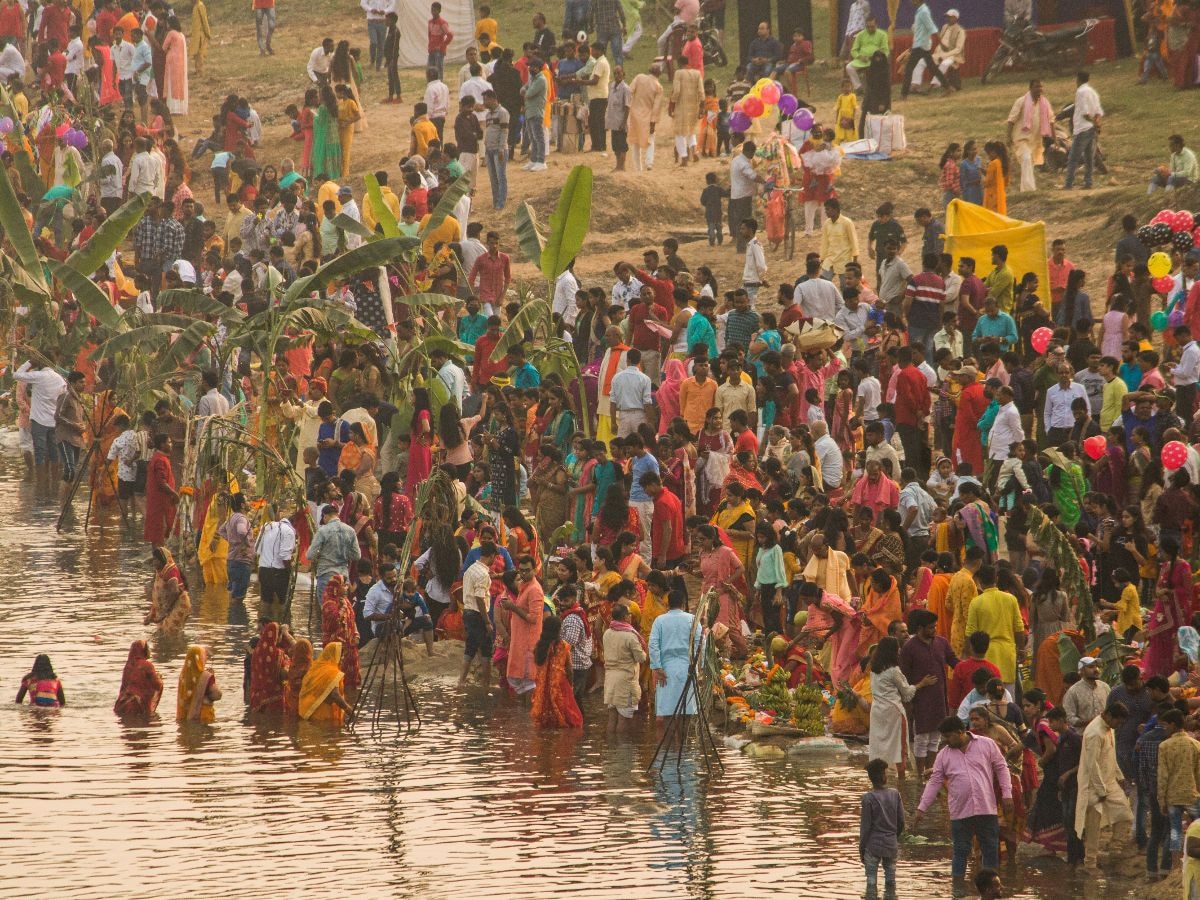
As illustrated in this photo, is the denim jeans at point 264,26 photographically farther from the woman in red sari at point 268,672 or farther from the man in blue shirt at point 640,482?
the woman in red sari at point 268,672

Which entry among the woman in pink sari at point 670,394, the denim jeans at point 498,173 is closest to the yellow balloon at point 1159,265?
the woman in pink sari at point 670,394

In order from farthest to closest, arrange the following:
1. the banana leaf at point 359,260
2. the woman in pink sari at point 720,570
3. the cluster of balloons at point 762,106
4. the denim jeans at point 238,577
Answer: the cluster of balloons at point 762,106 → the banana leaf at point 359,260 → the denim jeans at point 238,577 → the woman in pink sari at point 720,570

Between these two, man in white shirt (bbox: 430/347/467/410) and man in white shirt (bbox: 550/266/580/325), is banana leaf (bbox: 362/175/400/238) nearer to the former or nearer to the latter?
man in white shirt (bbox: 550/266/580/325)

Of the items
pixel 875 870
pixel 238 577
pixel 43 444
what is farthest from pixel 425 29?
pixel 875 870

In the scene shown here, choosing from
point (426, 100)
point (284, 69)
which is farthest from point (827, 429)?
point (284, 69)

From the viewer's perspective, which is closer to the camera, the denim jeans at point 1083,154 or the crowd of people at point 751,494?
the crowd of people at point 751,494

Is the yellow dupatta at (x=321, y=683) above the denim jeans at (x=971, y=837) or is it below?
above

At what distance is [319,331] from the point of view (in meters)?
19.1

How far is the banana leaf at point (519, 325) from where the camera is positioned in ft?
67.2

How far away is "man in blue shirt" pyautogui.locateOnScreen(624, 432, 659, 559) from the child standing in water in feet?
20.5

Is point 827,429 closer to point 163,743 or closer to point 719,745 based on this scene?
point 719,745

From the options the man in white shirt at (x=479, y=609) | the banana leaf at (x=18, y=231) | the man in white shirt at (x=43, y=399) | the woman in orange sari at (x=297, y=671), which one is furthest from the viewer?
the man in white shirt at (x=43, y=399)

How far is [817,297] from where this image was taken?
20656 mm

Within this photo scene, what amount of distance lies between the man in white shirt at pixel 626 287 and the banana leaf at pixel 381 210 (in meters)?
2.43
